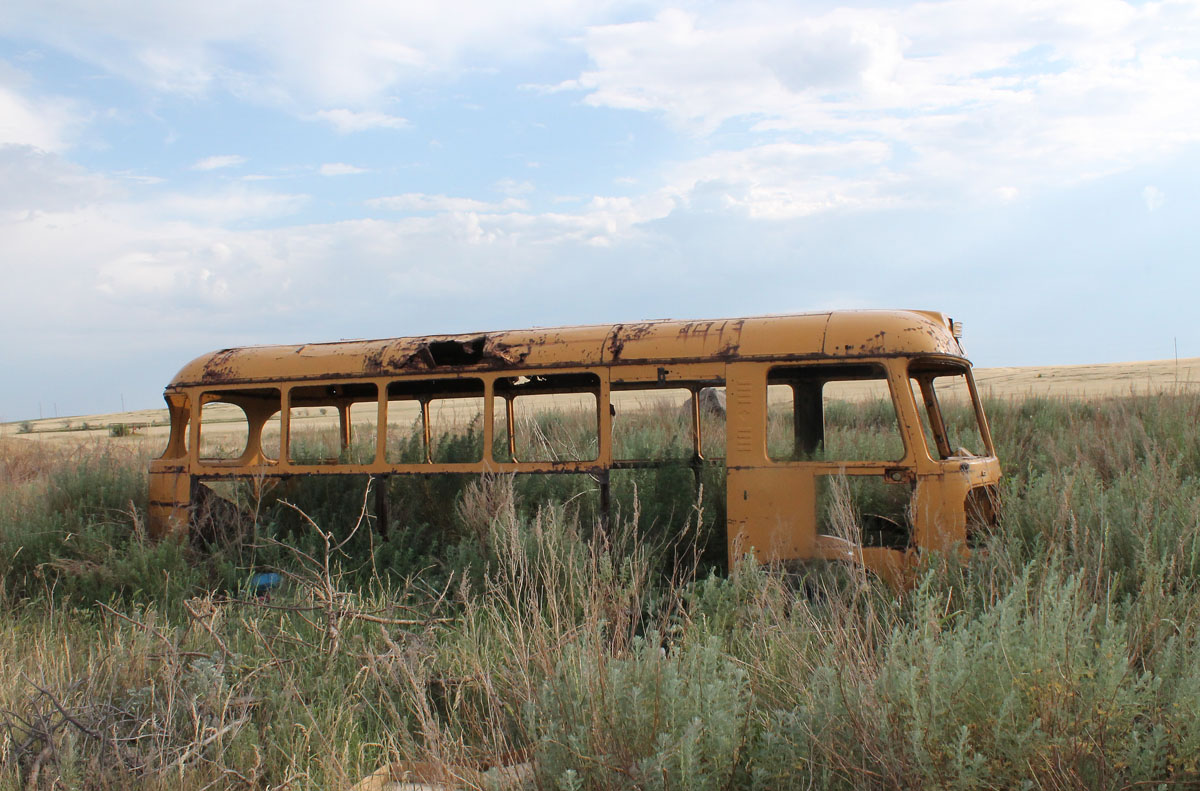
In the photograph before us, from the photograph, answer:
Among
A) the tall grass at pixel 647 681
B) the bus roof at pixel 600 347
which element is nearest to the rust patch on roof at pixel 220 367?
the bus roof at pixel 600 347

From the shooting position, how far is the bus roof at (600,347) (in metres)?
5.60

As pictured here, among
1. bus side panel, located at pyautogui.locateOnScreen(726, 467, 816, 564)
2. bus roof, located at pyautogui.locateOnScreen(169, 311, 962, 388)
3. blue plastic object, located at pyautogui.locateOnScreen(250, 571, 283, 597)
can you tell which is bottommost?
blue plastic object, located at pyautogui.locateOnScreen(250, 571, 283, 597)

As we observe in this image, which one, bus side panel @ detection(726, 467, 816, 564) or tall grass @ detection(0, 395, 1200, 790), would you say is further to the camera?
bus side panel @ detection(726, 467, 816, 564)

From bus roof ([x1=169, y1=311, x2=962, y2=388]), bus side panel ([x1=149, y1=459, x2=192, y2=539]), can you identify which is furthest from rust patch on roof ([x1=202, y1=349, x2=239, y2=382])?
bus side panel ([x1=149, y1=459, x2=192, y2=539])

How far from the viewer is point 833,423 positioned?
14.8 metres

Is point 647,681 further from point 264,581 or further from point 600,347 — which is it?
point 264,581

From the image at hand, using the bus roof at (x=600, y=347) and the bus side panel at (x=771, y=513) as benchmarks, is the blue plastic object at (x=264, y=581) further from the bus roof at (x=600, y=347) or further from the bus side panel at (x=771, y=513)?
the bus side panel at (x=771, y=513)

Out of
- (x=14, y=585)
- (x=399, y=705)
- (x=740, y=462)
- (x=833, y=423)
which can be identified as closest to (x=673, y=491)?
(x=740, y=462)

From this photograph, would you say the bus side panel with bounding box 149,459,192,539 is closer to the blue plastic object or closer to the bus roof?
the bus roof

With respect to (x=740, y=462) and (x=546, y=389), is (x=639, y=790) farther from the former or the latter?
(x=546, y=389)

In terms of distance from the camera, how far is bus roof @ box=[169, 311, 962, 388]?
5.60 m

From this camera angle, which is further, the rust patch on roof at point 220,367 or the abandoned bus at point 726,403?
the rust patch on roof at point 220,367

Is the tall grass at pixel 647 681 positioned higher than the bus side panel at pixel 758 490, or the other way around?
the bus side panel at pixel 758 490

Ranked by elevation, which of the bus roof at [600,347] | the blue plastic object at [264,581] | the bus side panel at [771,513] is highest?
the bus roof at [600,347]
